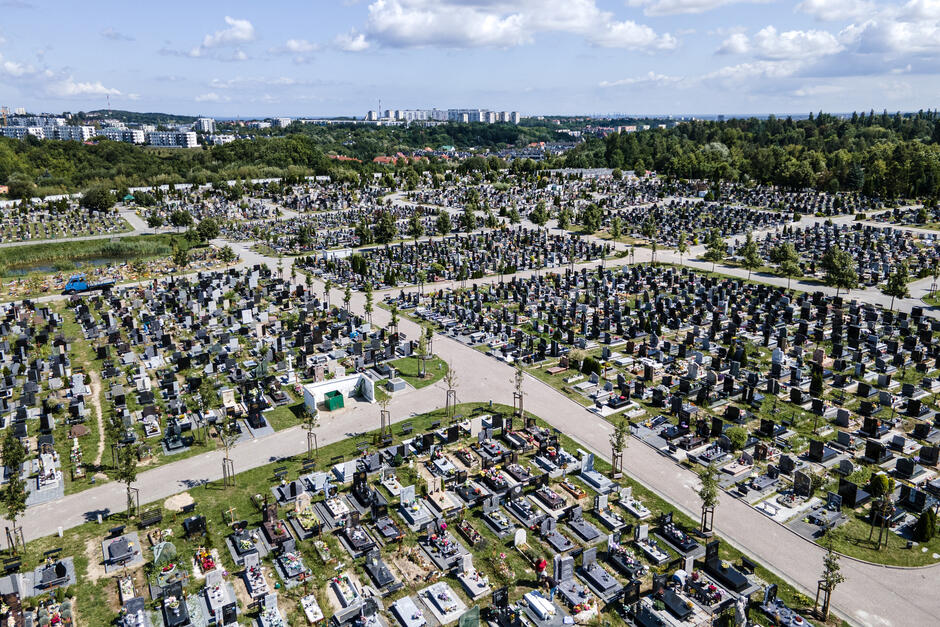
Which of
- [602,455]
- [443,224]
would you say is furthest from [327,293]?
[443,224]

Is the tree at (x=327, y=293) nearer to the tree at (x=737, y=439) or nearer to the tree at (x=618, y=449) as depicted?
the tree at (x=618, y=449)

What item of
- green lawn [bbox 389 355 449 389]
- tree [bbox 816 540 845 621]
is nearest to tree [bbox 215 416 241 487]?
green lawn [bbox 389 355 449 389]

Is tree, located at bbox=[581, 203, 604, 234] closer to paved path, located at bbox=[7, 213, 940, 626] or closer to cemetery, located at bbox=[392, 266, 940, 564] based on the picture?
cemetery, located at bbox=[392, 266, 940, 564]

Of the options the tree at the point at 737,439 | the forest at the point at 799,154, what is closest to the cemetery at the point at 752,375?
the tree at the point at 737,439

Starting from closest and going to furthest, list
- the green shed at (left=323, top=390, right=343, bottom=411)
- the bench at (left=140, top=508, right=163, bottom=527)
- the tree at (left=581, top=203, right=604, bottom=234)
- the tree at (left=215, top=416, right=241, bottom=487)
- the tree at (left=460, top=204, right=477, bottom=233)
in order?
the bench at (left=140, top=508, right=163, bottom=527)
the tree at (left=215, top=416, right=241, bottom=487)
the green shed at (left=323, top=390, right=343, bottom=411)
the tree at (left=581, top=203, right=604, bottom=234)
the tree at (left=460, top=204, right=477, bottom=233)

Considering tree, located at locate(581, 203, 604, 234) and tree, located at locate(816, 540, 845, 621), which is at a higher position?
tree, located at locate(581, 203, 604, 234)

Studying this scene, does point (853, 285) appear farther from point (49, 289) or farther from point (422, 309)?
point (49, 289)
